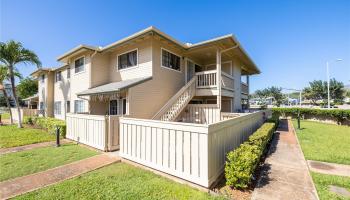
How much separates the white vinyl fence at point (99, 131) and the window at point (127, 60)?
4.63m

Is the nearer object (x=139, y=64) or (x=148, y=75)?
(x=148, y=75)

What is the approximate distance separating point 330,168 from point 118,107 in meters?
10.7

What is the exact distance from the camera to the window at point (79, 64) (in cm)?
1330

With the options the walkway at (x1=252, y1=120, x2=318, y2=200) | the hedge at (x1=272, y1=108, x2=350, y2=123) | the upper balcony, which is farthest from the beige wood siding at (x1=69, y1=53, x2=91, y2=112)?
the hedge at (x1=272, y1=108, x2=350, y2=123)

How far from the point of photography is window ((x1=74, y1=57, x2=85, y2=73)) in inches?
523

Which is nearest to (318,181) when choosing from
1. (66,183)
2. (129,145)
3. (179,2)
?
(129,145)

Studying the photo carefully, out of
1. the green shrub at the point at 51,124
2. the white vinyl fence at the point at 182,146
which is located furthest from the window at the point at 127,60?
the white vinyl fence at the point at 182,146

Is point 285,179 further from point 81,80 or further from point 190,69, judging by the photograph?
point 81,80

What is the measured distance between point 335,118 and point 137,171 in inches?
953

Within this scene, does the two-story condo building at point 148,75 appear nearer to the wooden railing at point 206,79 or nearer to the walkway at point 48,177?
the wooden railing at point 206,79

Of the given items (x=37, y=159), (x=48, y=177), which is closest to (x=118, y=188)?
(x=48, y=177)

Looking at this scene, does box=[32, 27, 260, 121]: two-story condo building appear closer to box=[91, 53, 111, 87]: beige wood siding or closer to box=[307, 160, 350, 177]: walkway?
box=[91, 53, 111, 87]: beige wood siding

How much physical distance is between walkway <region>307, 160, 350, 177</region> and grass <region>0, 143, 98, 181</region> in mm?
8583

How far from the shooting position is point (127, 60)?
11.8 m
